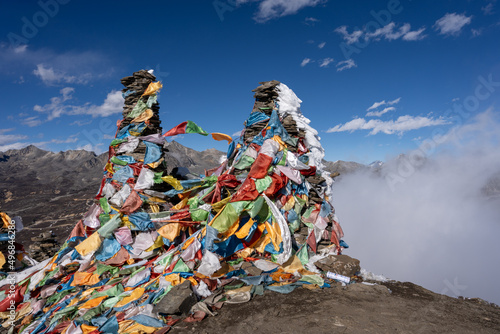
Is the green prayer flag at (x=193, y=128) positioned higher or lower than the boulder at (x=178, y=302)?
higher

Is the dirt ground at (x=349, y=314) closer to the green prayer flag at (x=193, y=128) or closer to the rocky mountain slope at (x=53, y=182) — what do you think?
the green prayer flag at (x=193, y=128)

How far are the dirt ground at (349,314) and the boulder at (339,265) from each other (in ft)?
3.08

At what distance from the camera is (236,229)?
259 inches

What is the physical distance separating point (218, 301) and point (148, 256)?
12.1 ft

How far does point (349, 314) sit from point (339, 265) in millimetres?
2147

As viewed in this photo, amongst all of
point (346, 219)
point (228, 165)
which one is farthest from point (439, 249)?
point (228, 165)

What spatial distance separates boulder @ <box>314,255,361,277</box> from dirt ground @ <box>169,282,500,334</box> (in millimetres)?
939

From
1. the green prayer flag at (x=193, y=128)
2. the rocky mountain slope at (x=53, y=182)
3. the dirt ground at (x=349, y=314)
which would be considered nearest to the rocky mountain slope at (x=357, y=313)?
the dirt ground at (x=349, y=314)

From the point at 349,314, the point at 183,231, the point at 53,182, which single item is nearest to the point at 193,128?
the point at 183,231

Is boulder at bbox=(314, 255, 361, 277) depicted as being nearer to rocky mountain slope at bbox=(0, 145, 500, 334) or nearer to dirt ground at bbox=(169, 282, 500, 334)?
rocky mountain slope at bbox=(0, 145, 500, 334)

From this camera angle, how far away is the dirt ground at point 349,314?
13.2 feet

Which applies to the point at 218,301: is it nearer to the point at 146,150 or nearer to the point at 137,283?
the point at 137,283

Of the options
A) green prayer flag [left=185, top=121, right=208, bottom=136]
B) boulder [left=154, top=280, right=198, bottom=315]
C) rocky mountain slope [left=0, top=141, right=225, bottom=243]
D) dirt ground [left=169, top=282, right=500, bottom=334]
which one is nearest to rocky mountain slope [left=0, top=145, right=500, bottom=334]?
dirt ground [left=169, top=282, right=500, bottom=334]

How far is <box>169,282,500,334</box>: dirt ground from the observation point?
4.03 meters
